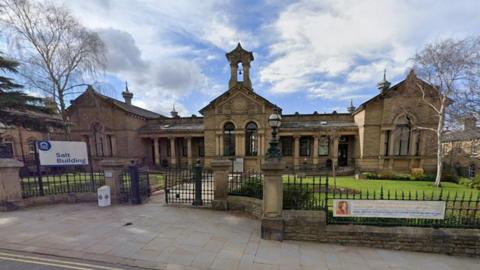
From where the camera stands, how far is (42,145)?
7.34 m

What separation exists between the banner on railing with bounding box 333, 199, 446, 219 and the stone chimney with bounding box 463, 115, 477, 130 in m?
13.4

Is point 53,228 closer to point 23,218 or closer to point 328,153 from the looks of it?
point 23,218

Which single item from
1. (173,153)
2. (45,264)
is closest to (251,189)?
(45,264)

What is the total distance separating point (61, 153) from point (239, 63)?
637 inches

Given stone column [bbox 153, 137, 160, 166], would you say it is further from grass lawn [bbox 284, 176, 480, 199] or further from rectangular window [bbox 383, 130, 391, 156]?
rectangular window [bbox 383, 130, 391, 156]

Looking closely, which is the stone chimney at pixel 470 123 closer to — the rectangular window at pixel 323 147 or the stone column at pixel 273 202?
the rectangular window at pixel 323 147

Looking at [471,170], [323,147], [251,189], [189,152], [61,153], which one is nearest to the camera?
[251,189]

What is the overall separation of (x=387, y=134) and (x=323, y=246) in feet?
60.6

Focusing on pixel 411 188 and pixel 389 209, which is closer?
pixel 389 209

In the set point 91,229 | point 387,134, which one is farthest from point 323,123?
point 91,229

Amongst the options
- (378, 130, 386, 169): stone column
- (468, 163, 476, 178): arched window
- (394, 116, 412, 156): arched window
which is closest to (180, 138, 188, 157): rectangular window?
(378, 130, 386, 169): stone column

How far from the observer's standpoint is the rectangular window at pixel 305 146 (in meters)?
20.9

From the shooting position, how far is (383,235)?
4.90 metres

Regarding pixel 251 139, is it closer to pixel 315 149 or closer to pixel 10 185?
pixel 315 149
